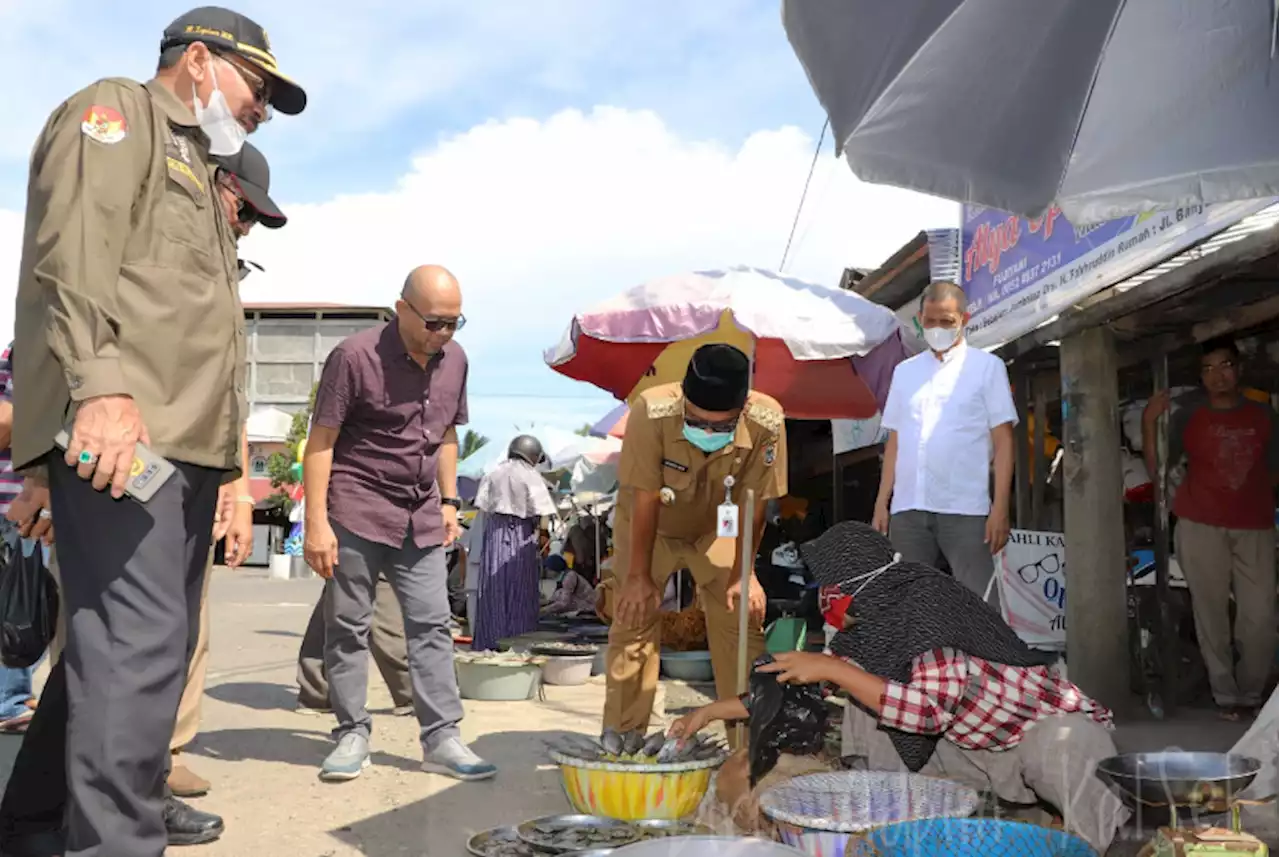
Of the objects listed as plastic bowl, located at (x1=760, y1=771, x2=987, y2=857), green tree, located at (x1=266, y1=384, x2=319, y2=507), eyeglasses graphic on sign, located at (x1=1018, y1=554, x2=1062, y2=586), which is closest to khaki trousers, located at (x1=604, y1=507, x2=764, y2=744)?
plastic bowl, located at (x1=760, y1=771, x2=987, y2=857)

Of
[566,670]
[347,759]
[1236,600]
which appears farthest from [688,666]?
[347,759]

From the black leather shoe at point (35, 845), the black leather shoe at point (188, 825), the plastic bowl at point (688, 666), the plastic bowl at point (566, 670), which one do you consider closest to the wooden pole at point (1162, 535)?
the plastic bowl at point (688, 666)

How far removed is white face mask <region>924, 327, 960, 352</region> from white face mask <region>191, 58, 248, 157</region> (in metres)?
3.36

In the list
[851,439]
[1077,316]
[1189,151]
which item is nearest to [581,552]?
[851,439]

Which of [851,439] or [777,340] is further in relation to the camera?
[851,439]

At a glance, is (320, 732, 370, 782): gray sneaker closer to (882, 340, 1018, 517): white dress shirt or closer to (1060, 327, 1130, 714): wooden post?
(882, 340, 1018, 517): white dress shirt

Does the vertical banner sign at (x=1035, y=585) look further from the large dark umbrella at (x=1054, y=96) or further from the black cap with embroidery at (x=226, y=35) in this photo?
the black cap with embroidery at (x=226, y=35)

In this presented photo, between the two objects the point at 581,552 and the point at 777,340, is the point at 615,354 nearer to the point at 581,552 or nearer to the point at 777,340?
the point at 777,340

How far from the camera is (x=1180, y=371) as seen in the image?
835cm

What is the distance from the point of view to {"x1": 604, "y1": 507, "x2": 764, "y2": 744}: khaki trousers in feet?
15.2

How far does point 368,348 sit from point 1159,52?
3.10 m

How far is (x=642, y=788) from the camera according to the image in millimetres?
3459

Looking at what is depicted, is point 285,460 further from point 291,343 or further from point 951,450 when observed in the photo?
point 951,450

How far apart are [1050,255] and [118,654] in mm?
6328
